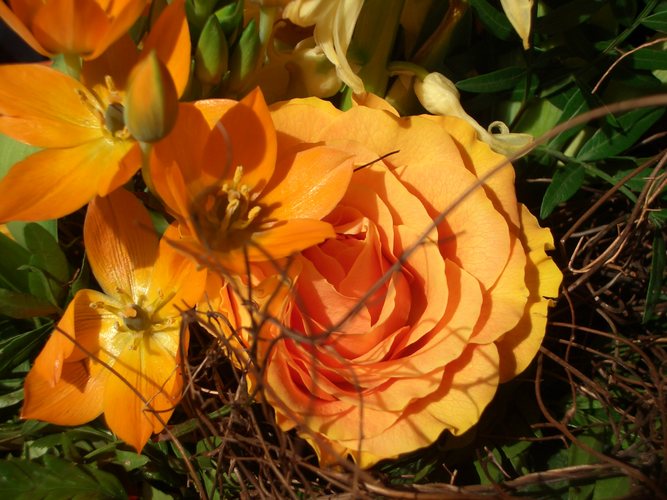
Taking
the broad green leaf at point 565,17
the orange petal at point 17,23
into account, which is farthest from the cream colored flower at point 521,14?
the orange petal at point 17,23

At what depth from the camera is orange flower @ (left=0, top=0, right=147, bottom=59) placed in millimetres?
329

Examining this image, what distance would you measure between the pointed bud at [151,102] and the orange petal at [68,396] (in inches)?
6.2

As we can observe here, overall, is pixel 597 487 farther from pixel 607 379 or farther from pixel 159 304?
pixel 159 304

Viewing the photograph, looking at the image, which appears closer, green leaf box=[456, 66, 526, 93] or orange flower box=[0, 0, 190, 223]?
orange flower box=[0, 0, 190, 223]

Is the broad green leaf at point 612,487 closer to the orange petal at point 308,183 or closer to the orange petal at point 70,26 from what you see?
the orange petal at point 308,183

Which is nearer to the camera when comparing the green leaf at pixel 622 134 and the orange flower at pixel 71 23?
the orange flower at pixel 71 23

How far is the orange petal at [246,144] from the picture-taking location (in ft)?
1.17

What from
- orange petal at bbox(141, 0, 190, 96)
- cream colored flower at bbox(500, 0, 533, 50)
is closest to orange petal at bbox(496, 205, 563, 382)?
cream colored flower at bbox(500, 0, 533, 50)

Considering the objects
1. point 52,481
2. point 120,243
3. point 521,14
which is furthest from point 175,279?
point 521,14

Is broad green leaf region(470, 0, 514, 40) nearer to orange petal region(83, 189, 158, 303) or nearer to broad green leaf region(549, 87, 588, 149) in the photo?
broad green leaf region(549, 87, 588, 149)

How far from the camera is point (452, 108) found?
1.41ft

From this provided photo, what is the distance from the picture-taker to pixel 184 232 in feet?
1.17

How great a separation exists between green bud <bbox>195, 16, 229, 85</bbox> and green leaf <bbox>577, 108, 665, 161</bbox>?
25cm

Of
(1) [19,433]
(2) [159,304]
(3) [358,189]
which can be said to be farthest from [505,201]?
(1) [19,433]
